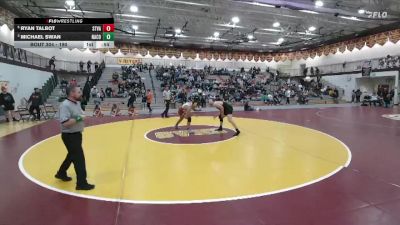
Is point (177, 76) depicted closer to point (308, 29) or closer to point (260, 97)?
point (260, 97)

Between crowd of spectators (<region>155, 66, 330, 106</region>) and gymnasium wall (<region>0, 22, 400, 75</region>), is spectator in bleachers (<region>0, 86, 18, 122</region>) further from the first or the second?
crowd of spectators (<region>155, 66, 330, 106</region>)

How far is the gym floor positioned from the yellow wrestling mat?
2 centimetres

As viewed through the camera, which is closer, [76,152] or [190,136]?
[76,152]

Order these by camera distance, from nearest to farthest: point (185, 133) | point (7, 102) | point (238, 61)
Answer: point (185, 133), point (7, 102), point (238, 61)

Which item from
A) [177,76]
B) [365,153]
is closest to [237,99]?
[177,76]

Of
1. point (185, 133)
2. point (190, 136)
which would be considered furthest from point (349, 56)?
point (190, 136)

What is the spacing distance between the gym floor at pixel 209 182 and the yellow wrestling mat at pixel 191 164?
0.06 ft

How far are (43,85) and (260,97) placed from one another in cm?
1733

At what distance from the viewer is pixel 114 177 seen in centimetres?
465

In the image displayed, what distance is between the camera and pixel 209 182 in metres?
4.38
